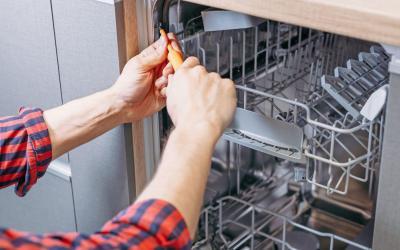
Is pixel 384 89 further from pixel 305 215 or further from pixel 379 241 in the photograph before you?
pixel 305 215

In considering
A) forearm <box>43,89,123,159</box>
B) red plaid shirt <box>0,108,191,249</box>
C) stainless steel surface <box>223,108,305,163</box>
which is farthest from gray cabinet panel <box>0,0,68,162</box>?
red plaid shirt <box>0,108,191,249</box>

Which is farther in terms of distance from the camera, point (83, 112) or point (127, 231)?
point (83, 112)

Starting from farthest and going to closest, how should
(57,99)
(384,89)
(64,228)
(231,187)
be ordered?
(231,187)
(64,228)
(57,99)
(384,89)

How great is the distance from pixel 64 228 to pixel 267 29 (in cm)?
56

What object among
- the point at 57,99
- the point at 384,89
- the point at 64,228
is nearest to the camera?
the point at 384,89

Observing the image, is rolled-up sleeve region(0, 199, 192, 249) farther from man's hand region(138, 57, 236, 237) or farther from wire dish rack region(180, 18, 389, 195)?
wire dish rack region(180, 18, 389, 195)

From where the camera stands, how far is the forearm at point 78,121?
3.51 ft

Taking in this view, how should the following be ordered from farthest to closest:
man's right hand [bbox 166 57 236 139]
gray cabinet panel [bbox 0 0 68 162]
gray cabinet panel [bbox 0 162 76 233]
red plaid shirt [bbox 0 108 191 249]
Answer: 1. gray cabinet panel [bbox 0 162 76 233]
2. gray cabinet panel [bbox 0 0 68 162]
3. man's right hand [bbox 166 57 236 139]
4. red plaid shirt [bbox 0 108 191 249]

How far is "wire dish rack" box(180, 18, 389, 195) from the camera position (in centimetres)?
100

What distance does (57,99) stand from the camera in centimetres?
119

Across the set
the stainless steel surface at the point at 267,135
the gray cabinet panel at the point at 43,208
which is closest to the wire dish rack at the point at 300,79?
the stainless steel surface at the point at 267,135

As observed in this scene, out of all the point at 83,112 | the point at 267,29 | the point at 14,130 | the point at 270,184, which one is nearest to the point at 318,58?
the point at 267,29

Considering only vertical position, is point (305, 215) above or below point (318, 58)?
below

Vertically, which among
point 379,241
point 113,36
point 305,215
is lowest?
point 305,215
